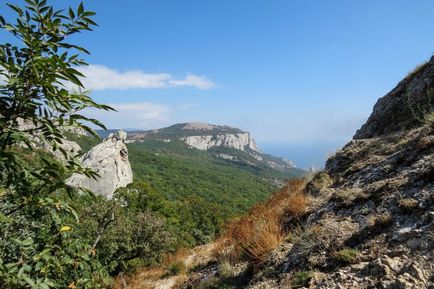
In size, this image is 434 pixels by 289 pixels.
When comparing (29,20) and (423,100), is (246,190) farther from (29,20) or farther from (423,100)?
(29,20)

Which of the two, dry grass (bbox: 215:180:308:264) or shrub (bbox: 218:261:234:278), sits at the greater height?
dry grass (bbox: 215:180:308:264)

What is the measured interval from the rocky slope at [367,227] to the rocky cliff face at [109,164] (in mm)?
52905

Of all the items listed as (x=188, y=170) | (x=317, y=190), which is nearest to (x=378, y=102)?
(x=317, y=190)

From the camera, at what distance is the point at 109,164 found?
209 ft

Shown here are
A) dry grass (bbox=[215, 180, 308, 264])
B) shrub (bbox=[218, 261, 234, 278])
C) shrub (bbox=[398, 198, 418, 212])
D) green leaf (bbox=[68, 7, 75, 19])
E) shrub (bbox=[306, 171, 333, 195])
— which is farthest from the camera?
shrub (bbox=[306, 171, 333, 195])

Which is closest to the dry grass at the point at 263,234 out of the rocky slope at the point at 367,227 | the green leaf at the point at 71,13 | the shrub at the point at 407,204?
the rocky slope at the point at 367,227

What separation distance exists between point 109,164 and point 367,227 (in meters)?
61.8

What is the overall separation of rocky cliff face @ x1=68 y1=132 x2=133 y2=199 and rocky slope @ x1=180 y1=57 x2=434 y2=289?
5291 cm

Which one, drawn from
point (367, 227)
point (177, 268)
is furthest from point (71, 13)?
point (177, 268)

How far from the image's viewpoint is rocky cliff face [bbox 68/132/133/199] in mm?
59781

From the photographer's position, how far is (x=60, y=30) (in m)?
2.58

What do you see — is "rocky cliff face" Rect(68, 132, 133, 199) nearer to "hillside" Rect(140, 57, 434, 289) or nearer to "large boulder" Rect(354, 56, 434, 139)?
"large boulder" Rect(354, 56, 434, 139)

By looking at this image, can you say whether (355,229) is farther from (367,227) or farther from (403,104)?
(403,104)

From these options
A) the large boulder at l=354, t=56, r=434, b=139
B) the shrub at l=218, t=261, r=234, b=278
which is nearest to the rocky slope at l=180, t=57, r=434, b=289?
the shrub at l=218, t=261, r=234, b=278
